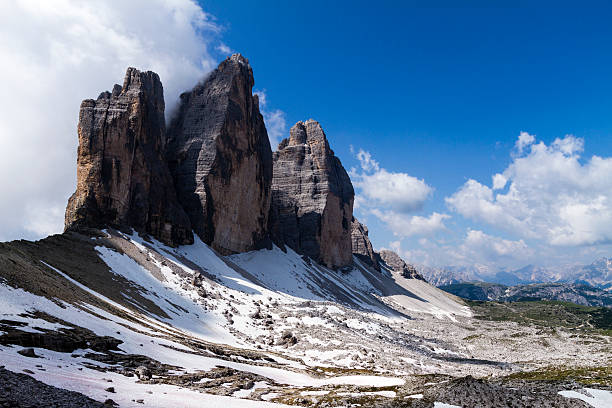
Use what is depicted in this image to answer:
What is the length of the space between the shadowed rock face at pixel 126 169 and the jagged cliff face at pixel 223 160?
8.56 m

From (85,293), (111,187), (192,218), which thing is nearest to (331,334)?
(85,293)

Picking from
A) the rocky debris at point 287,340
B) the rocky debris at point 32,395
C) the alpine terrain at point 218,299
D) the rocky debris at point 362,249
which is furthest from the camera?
the rocky debris at point 362,249

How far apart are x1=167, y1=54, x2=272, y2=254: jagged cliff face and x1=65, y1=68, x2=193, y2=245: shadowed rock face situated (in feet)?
28.1

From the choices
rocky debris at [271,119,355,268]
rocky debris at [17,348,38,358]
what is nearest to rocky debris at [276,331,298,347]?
rocky debris at [17,348,38,358]

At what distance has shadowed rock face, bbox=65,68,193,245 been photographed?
61.6 meters

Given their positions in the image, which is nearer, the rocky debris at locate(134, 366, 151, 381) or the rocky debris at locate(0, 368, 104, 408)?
the rocky debris at locate(0, 368, 104, 408)

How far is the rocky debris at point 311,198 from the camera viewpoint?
136 metres

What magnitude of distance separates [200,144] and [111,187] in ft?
91.8

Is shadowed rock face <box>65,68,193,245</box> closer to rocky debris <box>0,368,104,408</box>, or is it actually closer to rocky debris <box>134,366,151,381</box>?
rocky debris <box>134,366,151,381</box>

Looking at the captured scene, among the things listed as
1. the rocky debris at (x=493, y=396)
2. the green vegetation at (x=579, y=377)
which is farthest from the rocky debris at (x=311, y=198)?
the rocky debris at (x=493, y=396)

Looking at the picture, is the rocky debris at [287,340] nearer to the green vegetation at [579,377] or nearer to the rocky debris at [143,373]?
the green vegetation at [579,377]

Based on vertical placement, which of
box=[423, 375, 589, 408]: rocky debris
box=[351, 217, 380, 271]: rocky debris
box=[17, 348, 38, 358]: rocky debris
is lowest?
box=[423, 375, 589, 408]: rocky debris

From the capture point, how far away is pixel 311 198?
13950 centimetres

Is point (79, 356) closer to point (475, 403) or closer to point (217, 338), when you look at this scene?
point (475, 403)
